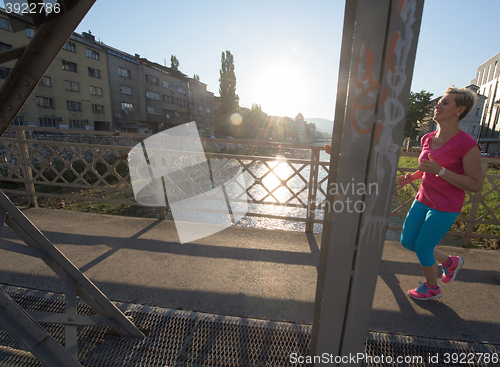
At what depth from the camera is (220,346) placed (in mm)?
1807

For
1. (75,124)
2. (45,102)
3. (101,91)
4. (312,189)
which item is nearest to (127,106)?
(101,91)

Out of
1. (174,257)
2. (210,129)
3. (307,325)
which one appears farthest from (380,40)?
(210,129)

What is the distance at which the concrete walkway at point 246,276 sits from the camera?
2152 millimetres

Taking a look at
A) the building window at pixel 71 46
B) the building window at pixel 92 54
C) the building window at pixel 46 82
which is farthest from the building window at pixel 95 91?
the building window at pixel 46 82

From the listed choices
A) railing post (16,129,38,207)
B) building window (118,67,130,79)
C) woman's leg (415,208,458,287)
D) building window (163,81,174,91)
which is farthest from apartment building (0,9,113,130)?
woman's leg (415,208,458,287)

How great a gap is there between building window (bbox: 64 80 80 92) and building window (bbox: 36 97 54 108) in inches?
106

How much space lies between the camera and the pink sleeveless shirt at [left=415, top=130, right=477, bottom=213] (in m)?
1.86

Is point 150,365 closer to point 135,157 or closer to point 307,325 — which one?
point 307,325

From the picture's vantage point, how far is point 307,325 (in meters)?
2.00

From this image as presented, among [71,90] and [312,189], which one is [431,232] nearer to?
[312,189]

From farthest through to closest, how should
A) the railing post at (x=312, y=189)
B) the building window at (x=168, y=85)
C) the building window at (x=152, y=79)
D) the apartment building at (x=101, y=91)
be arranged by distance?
1. the building window at (x=168, y=85)
2. the building window at (x=152, y=79)
3. the apartment building at (x=101, y=91)
4. the railing post at (x=312, y=189)

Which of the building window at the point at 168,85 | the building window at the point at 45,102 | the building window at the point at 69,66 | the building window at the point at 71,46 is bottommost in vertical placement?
the building window at the point at 45,102

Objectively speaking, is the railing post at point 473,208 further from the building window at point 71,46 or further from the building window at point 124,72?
the building window at point 124,72

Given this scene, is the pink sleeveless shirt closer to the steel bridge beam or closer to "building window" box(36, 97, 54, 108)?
the steel bridge beam
